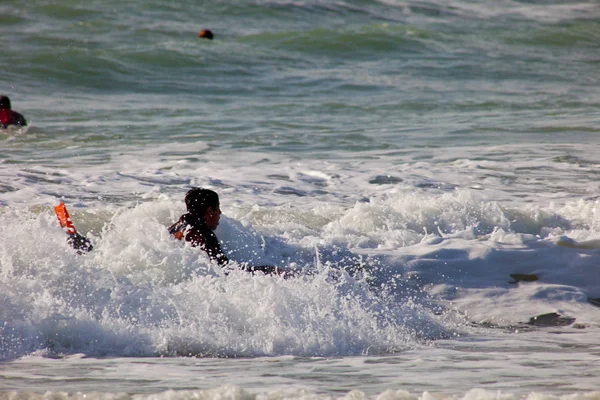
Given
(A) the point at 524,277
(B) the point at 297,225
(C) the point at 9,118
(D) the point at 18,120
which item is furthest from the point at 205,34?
(A) the point at 524,277

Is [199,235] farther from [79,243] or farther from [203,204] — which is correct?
[79,243]

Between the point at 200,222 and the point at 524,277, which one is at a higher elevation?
the point at 200,222

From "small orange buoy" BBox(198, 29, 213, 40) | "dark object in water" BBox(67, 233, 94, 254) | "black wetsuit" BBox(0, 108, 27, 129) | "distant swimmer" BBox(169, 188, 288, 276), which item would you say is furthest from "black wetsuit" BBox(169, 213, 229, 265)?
"small orange buoy" BBox(198, 29, 213, 40)

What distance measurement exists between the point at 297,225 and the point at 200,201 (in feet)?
5.18

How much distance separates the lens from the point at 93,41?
23.0 m

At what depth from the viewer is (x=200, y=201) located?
22.2 feet

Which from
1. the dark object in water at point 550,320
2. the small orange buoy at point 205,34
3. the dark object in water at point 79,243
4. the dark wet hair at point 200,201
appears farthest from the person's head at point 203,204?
the small orange buoy at point 205,34

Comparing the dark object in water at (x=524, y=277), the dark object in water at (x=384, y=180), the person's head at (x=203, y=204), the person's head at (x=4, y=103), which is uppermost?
the person's head at (x=203, y=204)

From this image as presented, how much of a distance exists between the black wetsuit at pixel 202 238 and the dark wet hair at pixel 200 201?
0.19 ft

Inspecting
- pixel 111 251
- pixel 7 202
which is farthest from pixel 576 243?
pixel 7 202

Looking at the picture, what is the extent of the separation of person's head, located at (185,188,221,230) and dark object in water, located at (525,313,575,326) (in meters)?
2.49

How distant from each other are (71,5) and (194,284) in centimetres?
2187

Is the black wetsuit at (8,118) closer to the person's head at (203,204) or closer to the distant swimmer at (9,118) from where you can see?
the distant swimmer at (9,118)

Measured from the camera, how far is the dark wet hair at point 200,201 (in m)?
6.77
